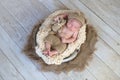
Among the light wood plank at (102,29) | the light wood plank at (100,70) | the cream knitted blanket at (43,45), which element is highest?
the cream knitted blanket at (43,45)

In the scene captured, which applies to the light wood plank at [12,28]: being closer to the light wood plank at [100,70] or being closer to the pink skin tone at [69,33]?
the pink skin tone at [69,33]

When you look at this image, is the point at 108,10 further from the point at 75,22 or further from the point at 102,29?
the point at 75,22

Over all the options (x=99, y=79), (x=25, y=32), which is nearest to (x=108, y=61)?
(x=99, y=79)

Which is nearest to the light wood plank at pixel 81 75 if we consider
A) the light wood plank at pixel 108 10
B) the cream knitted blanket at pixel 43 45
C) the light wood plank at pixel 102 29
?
the cream knitted blanket at pixel 43 45

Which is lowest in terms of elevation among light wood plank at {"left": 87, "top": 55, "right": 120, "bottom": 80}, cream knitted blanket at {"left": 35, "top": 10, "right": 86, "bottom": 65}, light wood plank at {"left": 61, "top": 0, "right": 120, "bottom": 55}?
light wood plank at {"left": 87, "top": 55, "right": 120, "bottom": 80}

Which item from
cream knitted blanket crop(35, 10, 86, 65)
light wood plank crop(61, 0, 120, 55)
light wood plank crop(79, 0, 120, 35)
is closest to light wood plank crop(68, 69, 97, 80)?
cream knitted blanket crop(35, 10, 86, 65)

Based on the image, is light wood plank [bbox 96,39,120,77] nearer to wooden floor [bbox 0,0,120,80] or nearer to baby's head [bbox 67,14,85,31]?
wooden floor [bbox 0,0,120,80]
